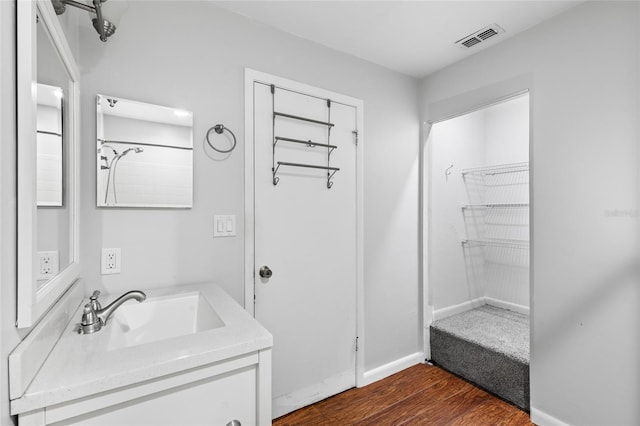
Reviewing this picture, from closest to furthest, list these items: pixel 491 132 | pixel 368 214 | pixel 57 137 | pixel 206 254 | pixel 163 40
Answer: pixel 57 137 → pixel 163 40 → pixel 206 254 → pixel 368 214 → pixel 491 132

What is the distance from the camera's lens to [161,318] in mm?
1409

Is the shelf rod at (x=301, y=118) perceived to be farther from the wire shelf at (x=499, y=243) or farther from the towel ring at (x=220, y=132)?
the wire shelf at (x=499, y=243)

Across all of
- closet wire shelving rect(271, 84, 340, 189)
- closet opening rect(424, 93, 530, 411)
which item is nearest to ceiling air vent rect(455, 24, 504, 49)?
closet opening rect(424, 93, 530, 411)

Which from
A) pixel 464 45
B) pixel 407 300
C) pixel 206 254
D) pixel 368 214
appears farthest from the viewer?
pixel 407 300

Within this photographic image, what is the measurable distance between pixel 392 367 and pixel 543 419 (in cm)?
97

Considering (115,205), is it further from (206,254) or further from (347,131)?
(347,131)

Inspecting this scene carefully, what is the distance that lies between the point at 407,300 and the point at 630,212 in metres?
1.51

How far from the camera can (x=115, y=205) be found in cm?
149

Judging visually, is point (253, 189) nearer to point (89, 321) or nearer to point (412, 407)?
point (89, 321)

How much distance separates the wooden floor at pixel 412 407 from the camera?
191 cm

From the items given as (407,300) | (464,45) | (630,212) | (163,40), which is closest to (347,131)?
(464,45)

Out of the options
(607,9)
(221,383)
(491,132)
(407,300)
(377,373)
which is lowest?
(377,373)

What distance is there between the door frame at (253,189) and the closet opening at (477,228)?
0.71 m

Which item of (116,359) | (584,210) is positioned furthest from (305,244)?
(584,210)
